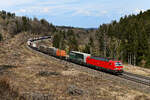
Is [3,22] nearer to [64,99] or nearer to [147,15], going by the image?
[147,15]

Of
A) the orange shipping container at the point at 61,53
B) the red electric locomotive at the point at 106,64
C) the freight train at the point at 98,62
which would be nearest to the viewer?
the red electric locomotive at the point at 106,64

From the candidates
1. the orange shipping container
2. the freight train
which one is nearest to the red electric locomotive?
the freight train

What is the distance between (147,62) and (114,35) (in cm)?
3893

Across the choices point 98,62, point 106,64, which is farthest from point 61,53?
point 106,64

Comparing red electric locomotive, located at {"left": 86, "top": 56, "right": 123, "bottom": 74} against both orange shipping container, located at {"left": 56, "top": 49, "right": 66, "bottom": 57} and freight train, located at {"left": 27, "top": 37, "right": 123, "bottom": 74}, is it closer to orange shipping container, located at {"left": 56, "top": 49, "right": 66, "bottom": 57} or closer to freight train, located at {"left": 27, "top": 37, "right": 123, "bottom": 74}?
freight train, located at {"left": 27, "top": 37, "right": 123, "bottom": 74}

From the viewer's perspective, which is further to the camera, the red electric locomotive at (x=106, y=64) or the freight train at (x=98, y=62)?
the freight train at (x=98, y=62)

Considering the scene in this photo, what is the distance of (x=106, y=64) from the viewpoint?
3428 centimetres

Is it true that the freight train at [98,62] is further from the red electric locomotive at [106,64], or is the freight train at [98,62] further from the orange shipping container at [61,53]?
the orange shipping container at [61,53]

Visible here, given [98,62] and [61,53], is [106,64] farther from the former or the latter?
[61,53]

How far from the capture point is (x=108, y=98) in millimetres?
18688

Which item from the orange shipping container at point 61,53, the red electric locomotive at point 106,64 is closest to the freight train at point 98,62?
the red electric locomotive at point 106,64

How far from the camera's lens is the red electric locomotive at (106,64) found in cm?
3262

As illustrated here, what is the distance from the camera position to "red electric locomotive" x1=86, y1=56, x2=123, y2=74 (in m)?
32.6

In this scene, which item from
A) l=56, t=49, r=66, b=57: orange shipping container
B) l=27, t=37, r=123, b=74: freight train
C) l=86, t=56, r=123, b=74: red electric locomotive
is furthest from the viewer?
l=56, t=49, r=66, b=57: orange shipping container
